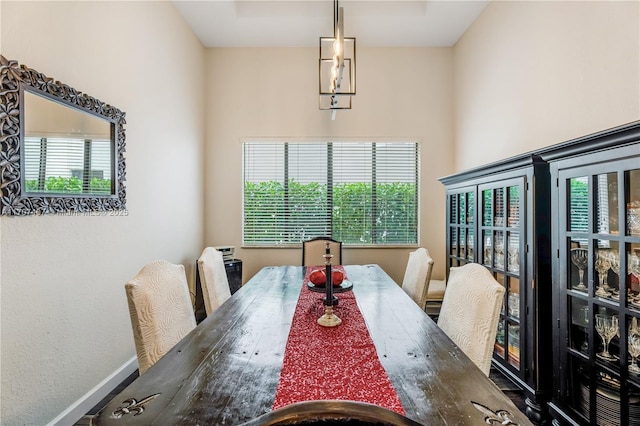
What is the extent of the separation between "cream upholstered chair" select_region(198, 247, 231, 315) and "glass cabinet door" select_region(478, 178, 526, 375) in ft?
6.69

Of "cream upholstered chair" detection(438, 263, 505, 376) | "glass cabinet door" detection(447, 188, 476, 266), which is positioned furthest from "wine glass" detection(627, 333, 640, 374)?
"glass cabinet door" detection(447, 188, 476, 266)

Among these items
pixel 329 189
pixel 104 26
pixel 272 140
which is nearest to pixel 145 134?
pixel 104 26

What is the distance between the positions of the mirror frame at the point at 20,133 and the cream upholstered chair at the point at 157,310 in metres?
0.70

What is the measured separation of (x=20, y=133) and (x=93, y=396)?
172 centimetres

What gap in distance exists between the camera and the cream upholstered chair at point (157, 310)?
1399mm

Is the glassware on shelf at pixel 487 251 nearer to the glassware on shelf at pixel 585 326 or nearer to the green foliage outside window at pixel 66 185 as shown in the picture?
the glassware on shelf at pixel 585 326

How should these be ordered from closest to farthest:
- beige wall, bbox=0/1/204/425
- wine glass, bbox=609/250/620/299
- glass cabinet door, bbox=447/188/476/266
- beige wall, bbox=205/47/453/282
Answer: wine glass, bbox=609/250/620/299 → beige wall, bbox=0/1/204/425 → glass cabinet door, bbox=447/188/476/266 → beige wall, bbox=205/47/453/282

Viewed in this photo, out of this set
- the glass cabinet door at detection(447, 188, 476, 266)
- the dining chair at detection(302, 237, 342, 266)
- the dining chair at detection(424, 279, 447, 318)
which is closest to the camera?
the glass cabinet door at detection(447, 188, 476, 266)

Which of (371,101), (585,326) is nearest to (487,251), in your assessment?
(585,326)

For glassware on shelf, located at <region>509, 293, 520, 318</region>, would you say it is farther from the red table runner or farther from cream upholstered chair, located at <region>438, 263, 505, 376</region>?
the red table runner

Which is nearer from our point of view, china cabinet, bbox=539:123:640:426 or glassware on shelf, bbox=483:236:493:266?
china cabinet, bbox=539:123:640:426

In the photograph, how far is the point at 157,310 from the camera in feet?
4.88

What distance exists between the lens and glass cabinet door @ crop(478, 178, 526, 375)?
83.0 inches

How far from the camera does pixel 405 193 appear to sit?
4184mm
